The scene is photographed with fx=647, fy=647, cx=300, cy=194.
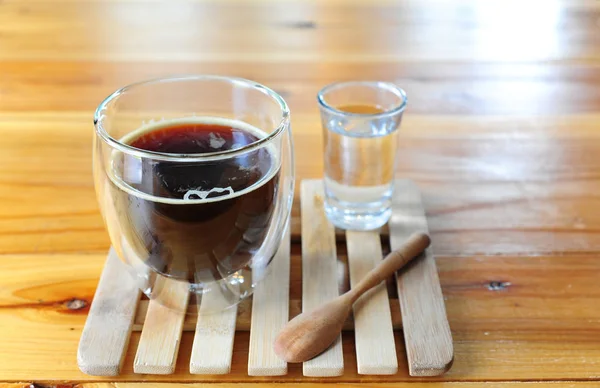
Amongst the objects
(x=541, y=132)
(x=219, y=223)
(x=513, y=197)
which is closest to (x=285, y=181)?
(x=219, y=223)

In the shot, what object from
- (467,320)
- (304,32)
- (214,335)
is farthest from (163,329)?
(304,32)

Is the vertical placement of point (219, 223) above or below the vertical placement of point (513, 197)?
above

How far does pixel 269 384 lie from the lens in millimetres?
550

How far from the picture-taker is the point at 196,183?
1.82ft

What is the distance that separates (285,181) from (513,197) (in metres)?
0.31

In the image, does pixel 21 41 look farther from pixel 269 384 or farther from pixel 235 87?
pixel 269 384

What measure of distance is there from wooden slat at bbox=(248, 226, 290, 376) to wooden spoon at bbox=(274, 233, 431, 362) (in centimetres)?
1

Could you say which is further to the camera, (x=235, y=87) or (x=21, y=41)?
(x=21, y=41)

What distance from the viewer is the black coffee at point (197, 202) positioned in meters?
0.56

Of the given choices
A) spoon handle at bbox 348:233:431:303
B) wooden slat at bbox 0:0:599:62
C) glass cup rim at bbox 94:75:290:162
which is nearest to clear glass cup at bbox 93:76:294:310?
glass cup rim at bbox 94:75:290:162

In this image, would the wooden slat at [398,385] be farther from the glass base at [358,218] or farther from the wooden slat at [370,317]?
the glass base at [358,218]

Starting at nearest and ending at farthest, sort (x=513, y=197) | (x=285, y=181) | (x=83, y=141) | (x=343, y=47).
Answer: (x=285, y=181)
(x=513, y=197)
(x=83, y=141)
(x=343, y=47)

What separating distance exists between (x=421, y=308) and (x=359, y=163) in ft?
0.66

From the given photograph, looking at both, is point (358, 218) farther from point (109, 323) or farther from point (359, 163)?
point (109, 323)
